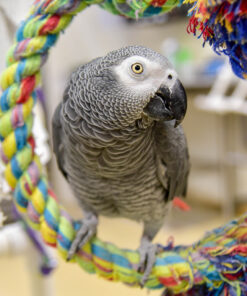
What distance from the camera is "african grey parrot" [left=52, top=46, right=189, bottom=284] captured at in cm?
52

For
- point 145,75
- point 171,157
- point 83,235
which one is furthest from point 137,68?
point 83,235

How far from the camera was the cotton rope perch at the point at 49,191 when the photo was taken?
0.61 meters

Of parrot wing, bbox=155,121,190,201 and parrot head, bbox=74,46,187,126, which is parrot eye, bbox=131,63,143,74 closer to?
parrot head, bbox=74,46,187,126

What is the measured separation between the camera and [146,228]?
2.68ft

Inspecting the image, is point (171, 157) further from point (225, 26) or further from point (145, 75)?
point (225, 26)

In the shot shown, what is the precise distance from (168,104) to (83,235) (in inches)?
13.0

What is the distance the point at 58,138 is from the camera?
75 cm

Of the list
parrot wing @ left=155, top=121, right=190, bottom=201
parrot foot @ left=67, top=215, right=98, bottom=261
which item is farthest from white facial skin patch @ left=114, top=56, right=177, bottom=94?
parrot foot @ left=67, top=215, right=98, bottom=261

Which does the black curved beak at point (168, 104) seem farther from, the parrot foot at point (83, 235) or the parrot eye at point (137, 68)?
the parrot foot at point (83, 235)

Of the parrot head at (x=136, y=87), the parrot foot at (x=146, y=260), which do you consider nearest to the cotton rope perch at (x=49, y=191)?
the parrot foot at (x=146, y=260)

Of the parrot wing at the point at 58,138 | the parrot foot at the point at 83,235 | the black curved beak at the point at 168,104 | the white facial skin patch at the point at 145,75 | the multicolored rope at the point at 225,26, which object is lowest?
the parrot foot at the point at 83,235

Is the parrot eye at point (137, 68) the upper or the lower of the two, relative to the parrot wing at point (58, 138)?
upper

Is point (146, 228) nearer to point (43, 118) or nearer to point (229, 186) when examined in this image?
point (43, 118)

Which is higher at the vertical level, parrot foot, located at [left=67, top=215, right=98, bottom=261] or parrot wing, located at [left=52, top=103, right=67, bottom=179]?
parrot wing, located at [left=52, top=103, right=67, bottom=179]
